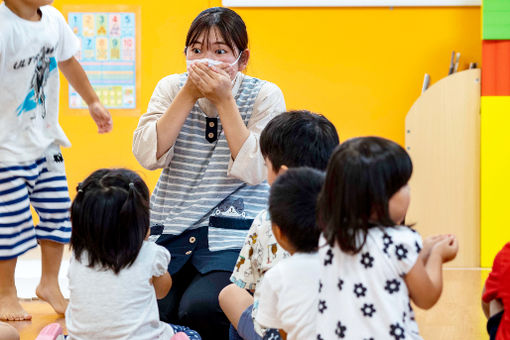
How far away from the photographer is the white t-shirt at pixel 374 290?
112 centimetres

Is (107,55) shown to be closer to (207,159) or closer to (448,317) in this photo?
(207,159)

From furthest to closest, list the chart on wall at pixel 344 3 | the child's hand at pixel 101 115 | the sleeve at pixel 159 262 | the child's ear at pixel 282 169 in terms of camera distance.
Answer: the chart on wall at pixel 344 3 < the child's hand at pixel 101 115 < the sleeve at pixel 159 262 < the child's ear at pixel 282 169

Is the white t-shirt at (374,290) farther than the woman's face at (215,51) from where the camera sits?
No

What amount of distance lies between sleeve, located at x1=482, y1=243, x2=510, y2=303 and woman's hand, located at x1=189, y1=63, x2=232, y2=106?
78 centimetres

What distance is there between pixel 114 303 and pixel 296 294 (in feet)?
1.38

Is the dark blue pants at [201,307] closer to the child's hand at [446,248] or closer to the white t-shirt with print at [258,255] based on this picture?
the white t-shirt with print at [258,255]

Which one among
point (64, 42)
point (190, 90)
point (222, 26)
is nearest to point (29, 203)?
point (64, 42)

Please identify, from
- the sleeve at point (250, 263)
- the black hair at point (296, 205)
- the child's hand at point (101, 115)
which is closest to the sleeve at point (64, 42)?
the child's hand at point (101, 115)

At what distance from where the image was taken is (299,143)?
1.47 meters

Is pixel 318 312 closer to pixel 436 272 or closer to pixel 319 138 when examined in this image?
pixel 436 272

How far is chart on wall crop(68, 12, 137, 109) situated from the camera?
3904 millimetres

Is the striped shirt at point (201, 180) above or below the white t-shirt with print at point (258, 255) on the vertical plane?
above

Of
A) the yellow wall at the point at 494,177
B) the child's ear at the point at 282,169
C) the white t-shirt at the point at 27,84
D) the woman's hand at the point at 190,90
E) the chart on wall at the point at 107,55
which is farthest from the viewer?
the chart on wall at the point at 107,55

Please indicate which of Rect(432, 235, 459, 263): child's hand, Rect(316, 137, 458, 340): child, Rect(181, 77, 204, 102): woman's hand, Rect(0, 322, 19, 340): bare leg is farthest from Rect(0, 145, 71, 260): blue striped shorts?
Rect(432, 235, 459, 263): child's hand
